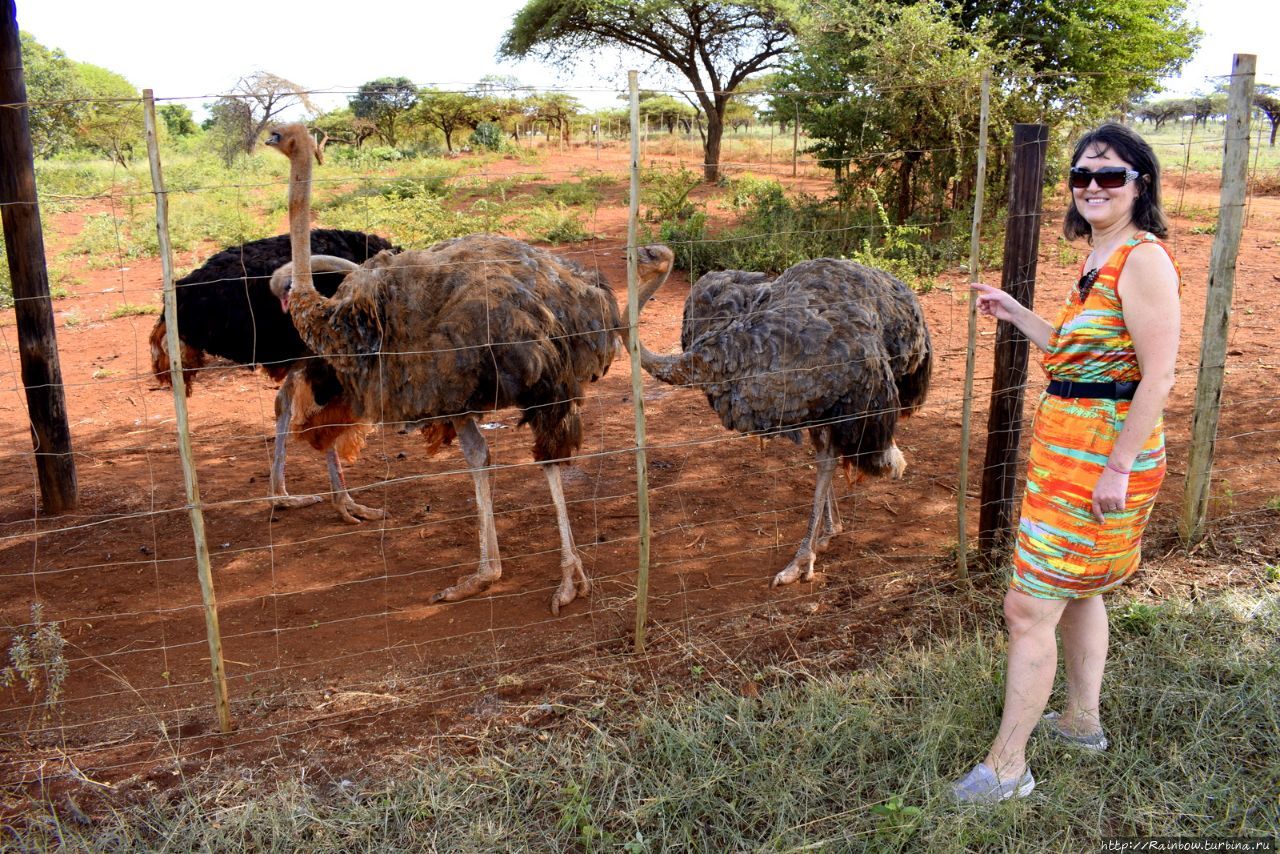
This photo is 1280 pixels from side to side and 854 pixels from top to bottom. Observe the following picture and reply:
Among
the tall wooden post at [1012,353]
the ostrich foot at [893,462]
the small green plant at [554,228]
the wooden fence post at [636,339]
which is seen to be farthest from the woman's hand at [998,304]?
the small green plant at [554,228]

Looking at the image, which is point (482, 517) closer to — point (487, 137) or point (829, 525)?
point (829, 525)

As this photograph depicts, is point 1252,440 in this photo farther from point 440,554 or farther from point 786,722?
point 440,554

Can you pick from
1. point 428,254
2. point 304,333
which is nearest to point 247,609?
point 304,333

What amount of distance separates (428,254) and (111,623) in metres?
2.20

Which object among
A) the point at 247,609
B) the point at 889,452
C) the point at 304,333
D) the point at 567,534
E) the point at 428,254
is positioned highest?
the point at 428,254

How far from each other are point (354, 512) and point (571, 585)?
5.75ft

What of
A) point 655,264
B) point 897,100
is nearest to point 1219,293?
point 655,264

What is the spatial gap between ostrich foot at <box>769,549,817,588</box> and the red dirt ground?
0.20 ft

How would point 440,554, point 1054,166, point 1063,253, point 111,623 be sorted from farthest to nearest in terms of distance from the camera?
point 1054,166
point 1063,253
point 440,554
point 111,623

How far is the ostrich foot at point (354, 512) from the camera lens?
5.66 m

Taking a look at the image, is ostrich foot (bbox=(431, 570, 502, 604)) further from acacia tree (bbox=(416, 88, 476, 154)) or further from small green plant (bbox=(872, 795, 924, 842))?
acacia tree (bbox=(416, 88, 476, 154))

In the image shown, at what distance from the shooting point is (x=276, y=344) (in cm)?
586

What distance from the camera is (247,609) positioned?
468cm

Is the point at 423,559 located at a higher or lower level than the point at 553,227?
lower
